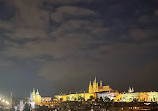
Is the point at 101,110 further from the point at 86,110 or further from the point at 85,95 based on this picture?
the point at 85,95

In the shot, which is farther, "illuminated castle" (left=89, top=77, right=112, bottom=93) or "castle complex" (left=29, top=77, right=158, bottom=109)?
"illuminated castle" (left=89, top=77, right=112, bottom=93)

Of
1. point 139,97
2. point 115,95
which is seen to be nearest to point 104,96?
point 115,95

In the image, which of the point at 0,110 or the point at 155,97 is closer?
the point at 0,110

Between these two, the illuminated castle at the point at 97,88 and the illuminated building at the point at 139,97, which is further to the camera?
the illuminated castle at the point at 97,88

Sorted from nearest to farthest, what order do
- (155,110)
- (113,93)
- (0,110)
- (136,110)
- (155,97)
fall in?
(0,110) → (155,110) → (136,110) → (155,97) → (113,93)

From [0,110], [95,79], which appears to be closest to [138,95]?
[95,79]

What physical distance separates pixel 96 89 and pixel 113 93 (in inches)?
763

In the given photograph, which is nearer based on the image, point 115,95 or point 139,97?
point 139,97

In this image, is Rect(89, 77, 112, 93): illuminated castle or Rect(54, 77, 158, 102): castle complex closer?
Rect(54, 77, 158, 102): castle complex

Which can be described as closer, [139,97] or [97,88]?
[139,97]

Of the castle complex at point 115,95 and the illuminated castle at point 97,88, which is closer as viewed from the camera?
the castle complex at point 115,95

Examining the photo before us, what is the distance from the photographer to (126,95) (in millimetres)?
135000

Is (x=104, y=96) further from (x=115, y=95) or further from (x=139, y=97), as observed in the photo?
(x=139, y=97)

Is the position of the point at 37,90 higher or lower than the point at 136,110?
higher
